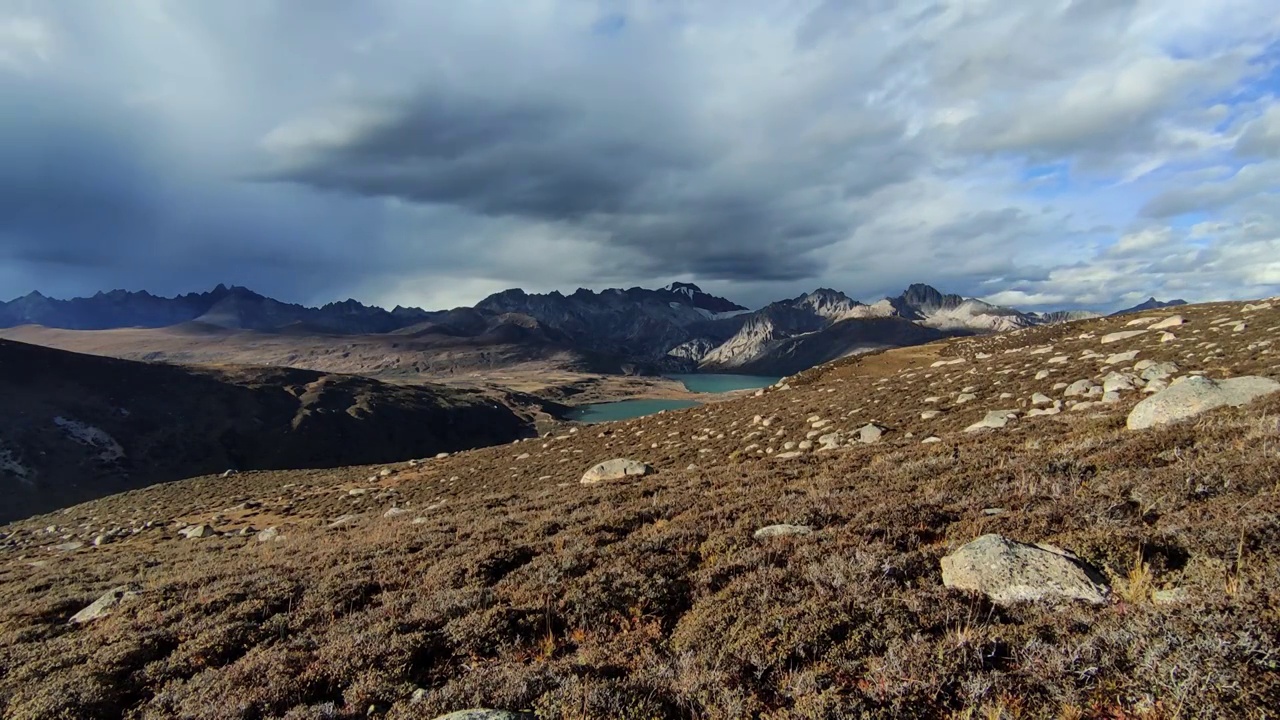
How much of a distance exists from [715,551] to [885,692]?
4639 mm

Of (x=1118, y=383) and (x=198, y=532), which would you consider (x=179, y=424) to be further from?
(x=1118, y=383)

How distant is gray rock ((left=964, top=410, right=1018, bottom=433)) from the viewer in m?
18.5

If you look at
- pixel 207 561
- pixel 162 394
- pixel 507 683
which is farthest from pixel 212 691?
pixel 162 394

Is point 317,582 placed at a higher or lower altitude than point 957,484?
lower

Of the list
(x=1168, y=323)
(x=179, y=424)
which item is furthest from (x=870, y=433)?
(x=179, y=424)

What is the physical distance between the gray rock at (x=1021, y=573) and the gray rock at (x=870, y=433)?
14436 millimetres

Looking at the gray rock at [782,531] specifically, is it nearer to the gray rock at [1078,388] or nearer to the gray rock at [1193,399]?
the gray rock at [1193,399]

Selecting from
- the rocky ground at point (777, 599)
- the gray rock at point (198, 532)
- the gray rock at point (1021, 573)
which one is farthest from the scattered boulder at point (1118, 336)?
the gray rock at point (198, 532)

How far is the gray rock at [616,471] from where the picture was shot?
21938mm

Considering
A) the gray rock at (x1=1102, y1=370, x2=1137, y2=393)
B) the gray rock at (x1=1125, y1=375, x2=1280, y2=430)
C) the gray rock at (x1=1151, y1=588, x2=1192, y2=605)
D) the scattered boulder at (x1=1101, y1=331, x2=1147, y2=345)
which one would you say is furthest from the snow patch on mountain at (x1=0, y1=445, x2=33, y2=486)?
the scattered boulder at (x1=1101, y1=331, x2=1147, y2=345)

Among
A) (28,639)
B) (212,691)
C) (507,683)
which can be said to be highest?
(507,683)

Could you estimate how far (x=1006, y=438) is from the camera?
15.2 meters

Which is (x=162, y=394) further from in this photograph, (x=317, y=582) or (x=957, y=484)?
Answer: (x=957, y=484)

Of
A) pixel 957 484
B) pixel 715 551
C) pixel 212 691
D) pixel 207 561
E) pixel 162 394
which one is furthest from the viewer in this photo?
pixel 162 394
